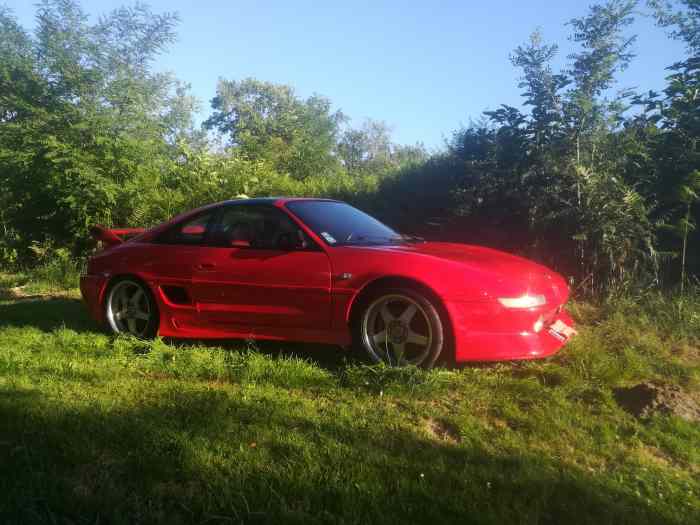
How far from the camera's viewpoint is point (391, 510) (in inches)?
81.2

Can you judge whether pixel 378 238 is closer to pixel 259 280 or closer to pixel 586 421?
pixel 259 280

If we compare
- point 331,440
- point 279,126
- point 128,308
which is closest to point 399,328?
point 331,440

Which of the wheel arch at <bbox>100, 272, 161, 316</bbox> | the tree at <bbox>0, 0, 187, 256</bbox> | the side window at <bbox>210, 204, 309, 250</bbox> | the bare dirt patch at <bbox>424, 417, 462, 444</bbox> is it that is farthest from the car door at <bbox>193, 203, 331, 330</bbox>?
the tree at <bbox>0, 0, 187, 256</bbox>

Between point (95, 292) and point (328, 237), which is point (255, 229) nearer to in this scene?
point (328, 237)

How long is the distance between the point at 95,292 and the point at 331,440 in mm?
3025

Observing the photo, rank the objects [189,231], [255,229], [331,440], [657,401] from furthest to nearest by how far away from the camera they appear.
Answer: [189,231] → [255,229] → [657,401] → [331,440]

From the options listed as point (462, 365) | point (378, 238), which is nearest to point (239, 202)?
point (378, 238)

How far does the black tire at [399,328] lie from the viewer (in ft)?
11.7

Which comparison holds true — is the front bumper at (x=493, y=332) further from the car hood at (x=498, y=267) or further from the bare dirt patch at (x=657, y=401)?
the bare dirt patch at (x=657, y=401)

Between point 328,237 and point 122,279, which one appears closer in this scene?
point 328,237

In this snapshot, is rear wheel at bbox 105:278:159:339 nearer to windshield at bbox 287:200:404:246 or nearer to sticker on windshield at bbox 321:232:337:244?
windshield at bbox 287:200:404:246

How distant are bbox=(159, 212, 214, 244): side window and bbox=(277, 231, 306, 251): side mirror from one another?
2.63 ft

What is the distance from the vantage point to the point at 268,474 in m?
2.31

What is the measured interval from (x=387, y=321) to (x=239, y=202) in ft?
5.58
